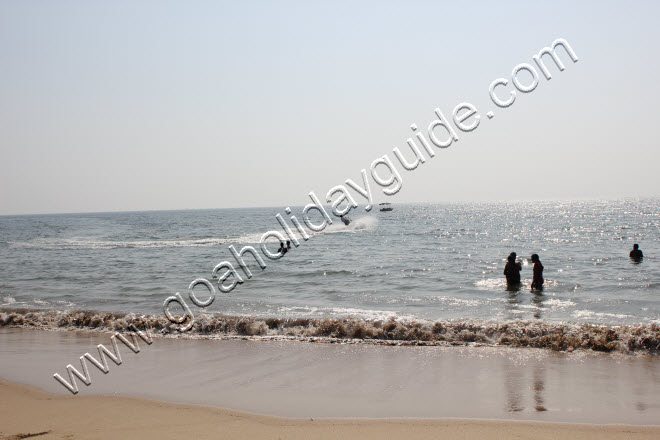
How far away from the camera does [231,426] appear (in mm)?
5750

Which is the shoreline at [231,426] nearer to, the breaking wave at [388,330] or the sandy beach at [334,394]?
the sandy beach at [334,394]

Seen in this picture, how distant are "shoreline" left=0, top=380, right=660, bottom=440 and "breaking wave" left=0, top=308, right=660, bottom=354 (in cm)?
446

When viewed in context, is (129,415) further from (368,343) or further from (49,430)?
(368,343)

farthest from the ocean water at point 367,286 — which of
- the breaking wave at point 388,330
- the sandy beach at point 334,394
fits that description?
the sandy beach at point 334,394

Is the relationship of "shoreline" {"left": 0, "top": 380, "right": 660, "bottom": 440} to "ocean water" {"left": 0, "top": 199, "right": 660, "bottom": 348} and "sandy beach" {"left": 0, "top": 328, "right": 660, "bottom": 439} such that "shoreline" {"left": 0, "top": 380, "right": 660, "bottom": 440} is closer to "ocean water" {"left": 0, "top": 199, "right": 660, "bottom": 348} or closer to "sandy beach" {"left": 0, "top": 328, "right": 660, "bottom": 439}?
"sandy beach" {"left": 0, "top": 328, "right": 660, "bottom": 439}

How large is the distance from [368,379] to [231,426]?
2.55 meters

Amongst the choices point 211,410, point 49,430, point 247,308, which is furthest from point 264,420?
point 247,308

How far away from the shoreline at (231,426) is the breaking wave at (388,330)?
4464 mm

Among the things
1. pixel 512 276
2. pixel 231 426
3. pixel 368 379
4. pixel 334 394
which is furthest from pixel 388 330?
pixel 512 276

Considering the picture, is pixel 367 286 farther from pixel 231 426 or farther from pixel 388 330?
pixel 231 426

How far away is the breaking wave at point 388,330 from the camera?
9656 mm

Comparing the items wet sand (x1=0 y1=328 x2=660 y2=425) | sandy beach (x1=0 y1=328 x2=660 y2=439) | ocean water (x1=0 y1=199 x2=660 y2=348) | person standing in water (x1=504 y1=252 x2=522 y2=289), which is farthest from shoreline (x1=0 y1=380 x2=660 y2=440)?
person standing in water (x1=504 y1=252 x2=522 y2=289)

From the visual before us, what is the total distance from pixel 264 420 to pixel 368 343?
4.69m

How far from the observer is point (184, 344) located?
415 inches
